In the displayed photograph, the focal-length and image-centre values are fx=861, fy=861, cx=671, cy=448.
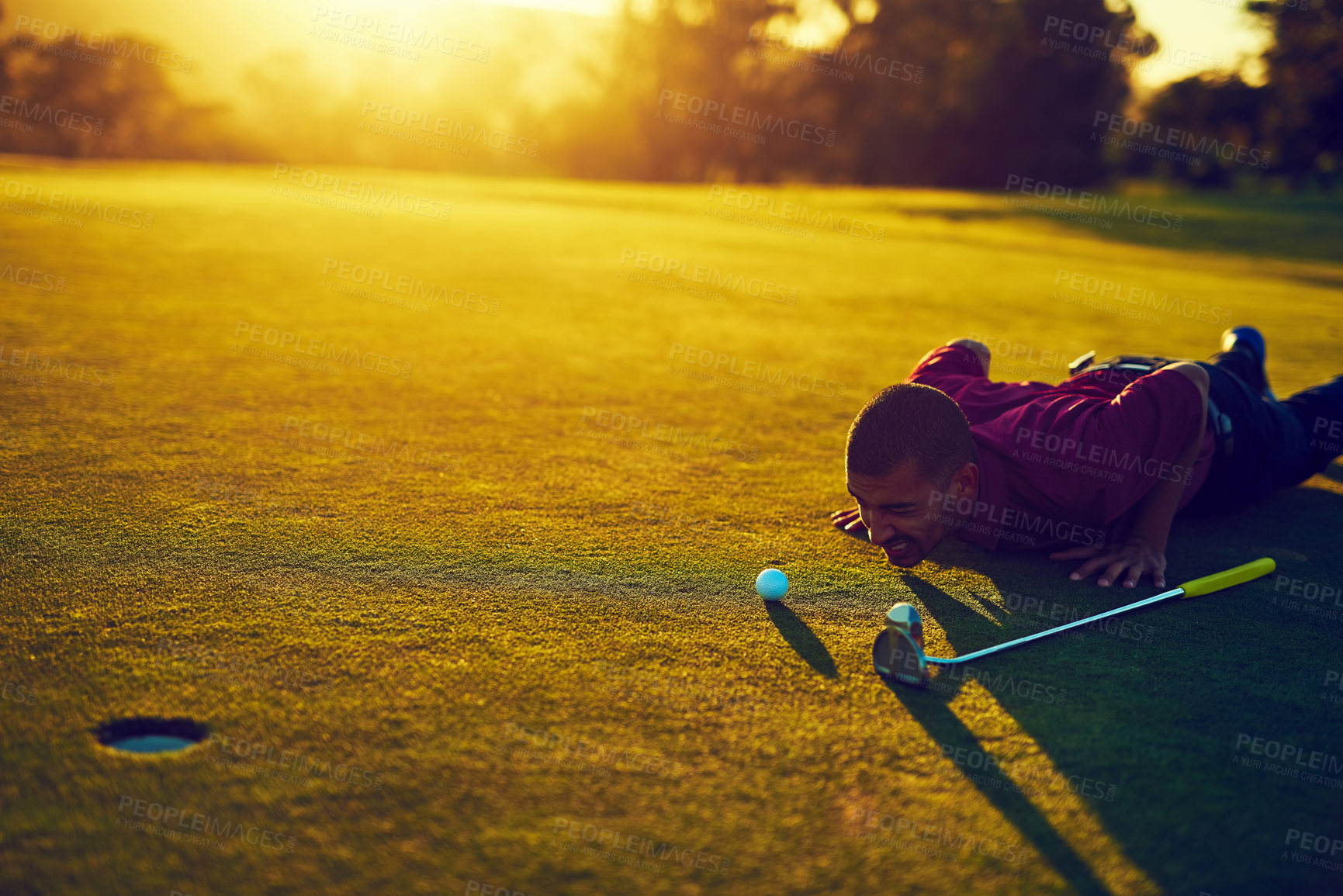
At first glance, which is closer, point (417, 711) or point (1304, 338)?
point (417, 711)

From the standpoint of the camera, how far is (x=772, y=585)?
3.51 metres

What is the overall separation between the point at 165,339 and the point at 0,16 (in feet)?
144

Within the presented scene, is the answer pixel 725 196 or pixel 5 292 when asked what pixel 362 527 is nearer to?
pixel 5 292

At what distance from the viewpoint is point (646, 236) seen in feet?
53.5

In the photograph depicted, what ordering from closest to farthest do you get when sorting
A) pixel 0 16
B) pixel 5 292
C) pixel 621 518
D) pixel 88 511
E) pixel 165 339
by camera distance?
pixel 88 511
pixel 621 518
pixel 165 339
pixel 5 292
pixel 0 16

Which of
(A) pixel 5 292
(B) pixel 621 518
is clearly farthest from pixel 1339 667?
(A) pixel 5 292
